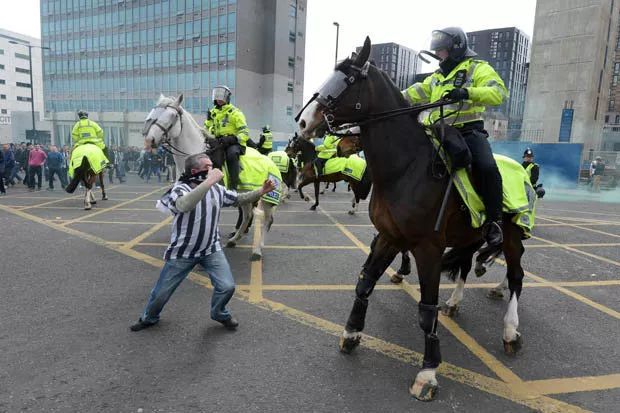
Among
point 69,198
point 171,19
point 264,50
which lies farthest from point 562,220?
point 171,19

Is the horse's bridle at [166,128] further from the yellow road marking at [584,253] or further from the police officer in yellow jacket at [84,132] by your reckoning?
the yellow road marking at [584,253]

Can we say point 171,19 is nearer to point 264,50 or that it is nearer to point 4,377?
point 264,50

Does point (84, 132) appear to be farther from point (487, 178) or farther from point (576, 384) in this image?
point (576, 384)

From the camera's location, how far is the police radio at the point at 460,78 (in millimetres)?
3562

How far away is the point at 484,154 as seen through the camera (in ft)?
11.9

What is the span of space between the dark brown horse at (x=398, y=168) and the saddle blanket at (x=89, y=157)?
9.78 metres

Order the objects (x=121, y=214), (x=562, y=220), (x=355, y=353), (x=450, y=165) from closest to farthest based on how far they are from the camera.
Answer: (x=450, y=165) < (x=355, y=353) < (x=121, y=214) < (x=562, y=220)

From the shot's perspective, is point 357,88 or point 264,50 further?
point 264,50

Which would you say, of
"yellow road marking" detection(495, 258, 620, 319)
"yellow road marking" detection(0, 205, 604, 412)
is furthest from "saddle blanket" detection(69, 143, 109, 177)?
"yellow road marking" detection(495, 258, 620, 319)

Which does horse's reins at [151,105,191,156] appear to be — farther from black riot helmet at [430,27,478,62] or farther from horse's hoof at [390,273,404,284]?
black riot helmet at [430,27,478,62]

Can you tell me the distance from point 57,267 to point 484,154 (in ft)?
20.0

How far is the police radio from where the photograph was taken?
3562 mm

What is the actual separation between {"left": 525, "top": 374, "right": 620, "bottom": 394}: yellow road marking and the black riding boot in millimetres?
1259

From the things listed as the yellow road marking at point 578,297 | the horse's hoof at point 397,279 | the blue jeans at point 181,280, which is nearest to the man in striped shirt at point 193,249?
the blue jeans at point 181,280
